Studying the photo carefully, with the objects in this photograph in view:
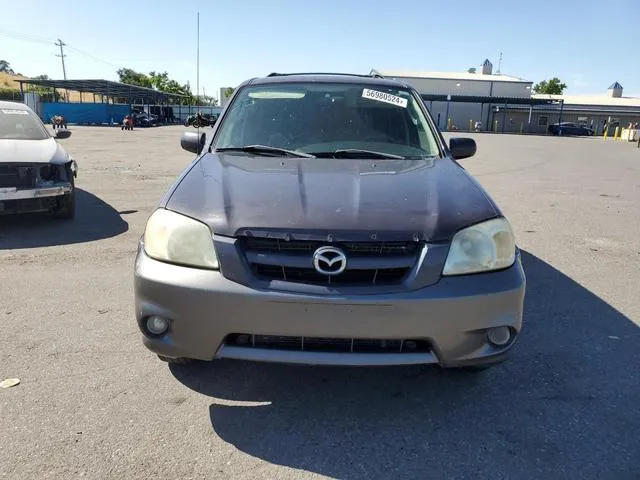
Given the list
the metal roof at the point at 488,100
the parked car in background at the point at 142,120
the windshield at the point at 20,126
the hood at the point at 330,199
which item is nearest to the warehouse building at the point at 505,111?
the metal roof at the point at 488,100

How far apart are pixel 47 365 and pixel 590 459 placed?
9.41 ft

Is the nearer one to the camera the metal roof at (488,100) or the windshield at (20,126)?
the windshield at (20,126)

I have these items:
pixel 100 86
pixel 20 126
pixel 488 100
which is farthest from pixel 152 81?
pixel 20 126

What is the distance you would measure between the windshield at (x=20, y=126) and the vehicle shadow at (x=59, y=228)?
3.53ft

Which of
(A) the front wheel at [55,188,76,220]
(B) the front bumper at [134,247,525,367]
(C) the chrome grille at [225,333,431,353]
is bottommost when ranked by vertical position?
(A) the front wheel at [55,188,76,220]

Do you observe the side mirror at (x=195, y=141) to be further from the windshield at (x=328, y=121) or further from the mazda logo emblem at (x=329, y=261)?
the mazda logo emblem at (x=329, y=261)

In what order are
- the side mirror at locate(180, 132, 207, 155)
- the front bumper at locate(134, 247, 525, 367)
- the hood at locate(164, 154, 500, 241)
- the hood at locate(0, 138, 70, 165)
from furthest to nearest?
the hood at locate(0, 138, 70, 165)
the side mirror at locate(180, 132, 207, 155)
the hood at locate(164, 154, 500, 241)
the front bumper at locate(134, 247, 525, 367)

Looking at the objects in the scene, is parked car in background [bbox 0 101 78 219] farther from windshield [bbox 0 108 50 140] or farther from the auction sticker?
the auction sticker

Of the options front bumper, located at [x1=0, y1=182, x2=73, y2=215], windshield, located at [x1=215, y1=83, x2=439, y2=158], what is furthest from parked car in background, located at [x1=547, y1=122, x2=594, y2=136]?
windshield, located at [x1=215, y1=83, x2=439, y2=158]

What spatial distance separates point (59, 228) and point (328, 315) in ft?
17.5

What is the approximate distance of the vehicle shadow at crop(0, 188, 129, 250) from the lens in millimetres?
5801

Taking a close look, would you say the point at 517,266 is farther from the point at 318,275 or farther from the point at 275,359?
the point at 275,359

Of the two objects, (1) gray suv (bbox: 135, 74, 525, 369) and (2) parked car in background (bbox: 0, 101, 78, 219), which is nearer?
(1) gray suv (bbox: 135, 74, 525, 369)

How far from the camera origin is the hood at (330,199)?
2.33 metres
